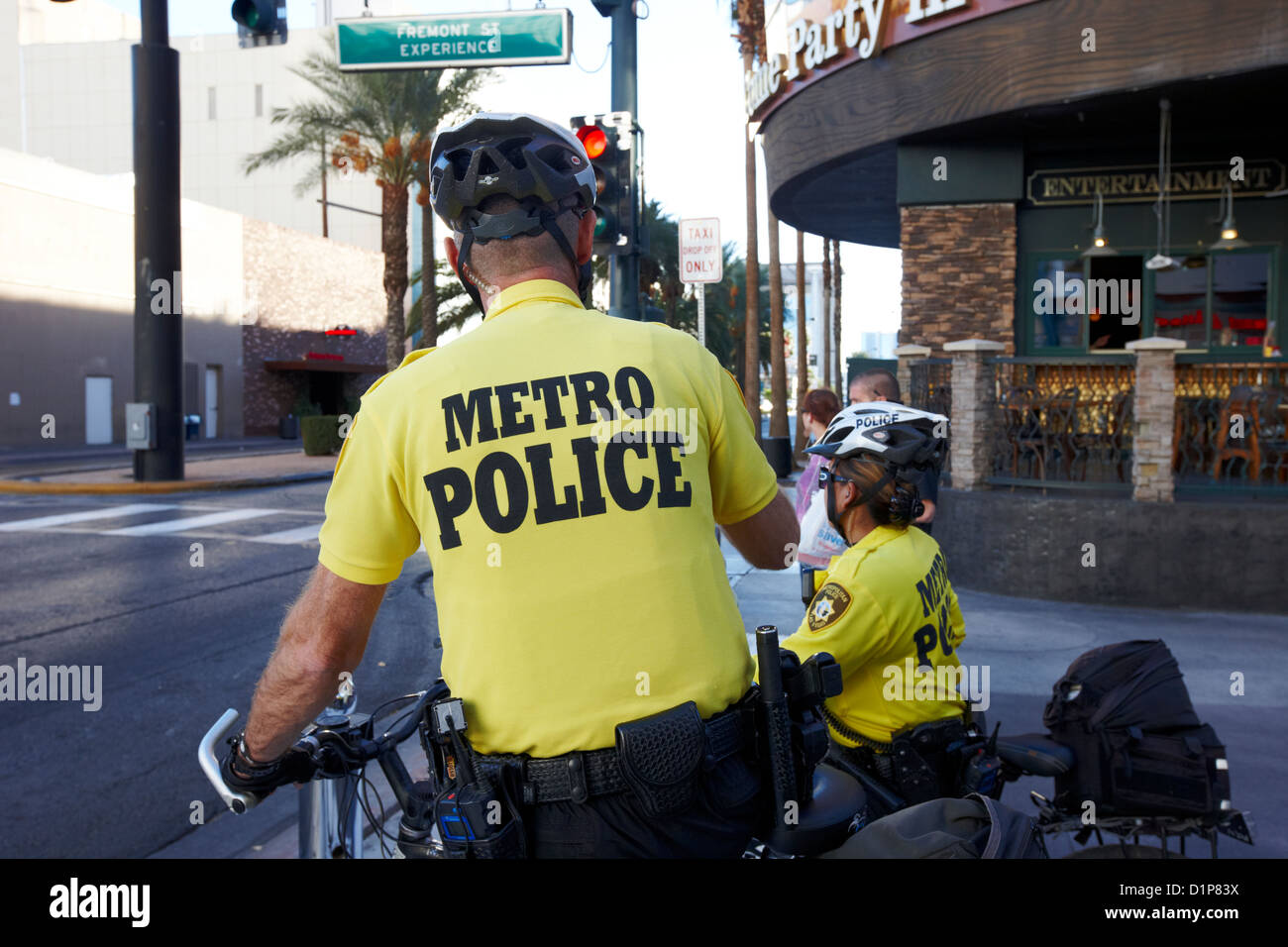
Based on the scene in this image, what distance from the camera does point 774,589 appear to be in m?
9.89

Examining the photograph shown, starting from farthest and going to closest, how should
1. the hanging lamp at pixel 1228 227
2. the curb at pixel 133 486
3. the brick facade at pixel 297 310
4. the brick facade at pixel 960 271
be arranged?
the brick facade at pixel 297 310 → the curb at pixel 133 486 → the brick facade at pixel 960 271 → the hanging lamp at pixel 1228 227

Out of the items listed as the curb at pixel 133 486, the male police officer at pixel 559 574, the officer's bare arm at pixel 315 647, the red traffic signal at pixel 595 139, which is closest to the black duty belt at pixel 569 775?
the male police officer at pixel 559 574

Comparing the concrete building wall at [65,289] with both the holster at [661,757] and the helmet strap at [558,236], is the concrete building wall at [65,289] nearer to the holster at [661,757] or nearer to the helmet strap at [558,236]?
the helmet strap at [558,236]

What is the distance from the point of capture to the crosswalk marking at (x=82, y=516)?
44.4 ft

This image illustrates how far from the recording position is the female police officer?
294 cm

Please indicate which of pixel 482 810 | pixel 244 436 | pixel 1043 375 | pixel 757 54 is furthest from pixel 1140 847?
pixel 244 436

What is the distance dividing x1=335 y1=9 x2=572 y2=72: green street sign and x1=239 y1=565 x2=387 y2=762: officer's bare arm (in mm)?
9792

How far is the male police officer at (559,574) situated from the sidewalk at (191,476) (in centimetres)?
1787

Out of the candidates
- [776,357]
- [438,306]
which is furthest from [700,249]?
[438,306]

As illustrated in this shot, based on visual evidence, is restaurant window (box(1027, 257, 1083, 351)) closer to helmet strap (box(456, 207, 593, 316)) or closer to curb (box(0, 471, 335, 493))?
curb (box(0, 471, 335, 493))

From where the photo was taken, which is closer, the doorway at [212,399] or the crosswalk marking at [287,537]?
the crosswalk marking at [287,537]

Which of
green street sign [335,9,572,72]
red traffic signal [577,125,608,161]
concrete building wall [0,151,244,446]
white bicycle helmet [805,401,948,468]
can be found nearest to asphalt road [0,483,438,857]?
white bicycle helmet [805,401,948,468]
